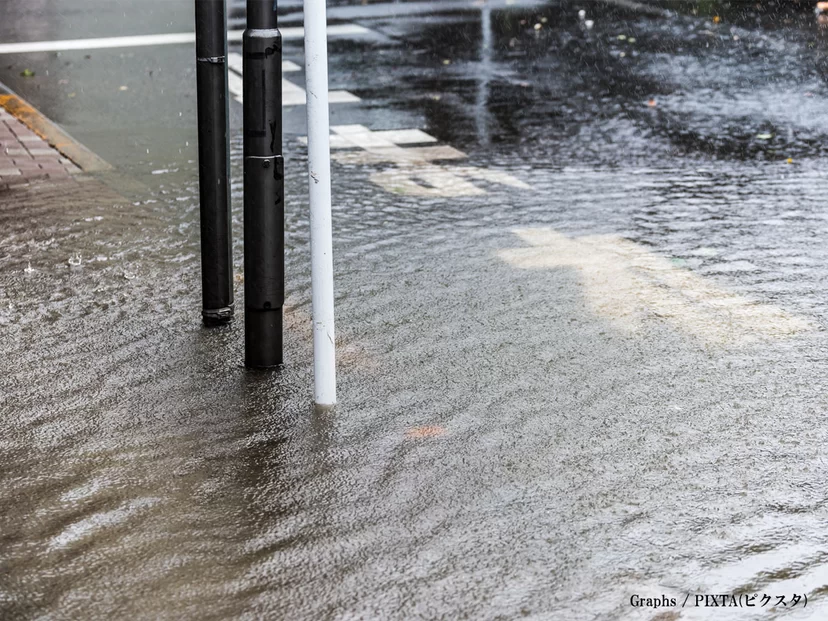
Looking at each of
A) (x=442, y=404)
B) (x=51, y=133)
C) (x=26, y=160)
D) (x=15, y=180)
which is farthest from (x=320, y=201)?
(x=51, y=133)

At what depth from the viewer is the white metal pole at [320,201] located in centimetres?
449

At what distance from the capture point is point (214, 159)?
18.1 ft

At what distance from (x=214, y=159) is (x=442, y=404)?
5.12ft

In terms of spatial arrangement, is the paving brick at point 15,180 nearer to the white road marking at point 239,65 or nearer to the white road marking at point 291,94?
the white road marking at point 291,94

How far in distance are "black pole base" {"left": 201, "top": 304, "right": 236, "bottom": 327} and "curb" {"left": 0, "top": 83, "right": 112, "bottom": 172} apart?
11.8 ft

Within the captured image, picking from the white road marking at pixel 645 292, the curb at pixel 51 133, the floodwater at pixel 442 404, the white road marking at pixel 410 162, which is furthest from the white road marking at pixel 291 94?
the white road marking at pixel 645 292

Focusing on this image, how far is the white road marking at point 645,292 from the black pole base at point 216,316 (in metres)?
1.67

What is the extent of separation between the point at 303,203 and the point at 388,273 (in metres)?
1.68

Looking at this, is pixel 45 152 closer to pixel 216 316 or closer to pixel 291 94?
pixel 291 94

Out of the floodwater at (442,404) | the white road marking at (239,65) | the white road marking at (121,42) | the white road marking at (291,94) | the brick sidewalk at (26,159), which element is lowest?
the floodwater at (442,404)

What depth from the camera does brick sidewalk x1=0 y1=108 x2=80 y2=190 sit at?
8.63m

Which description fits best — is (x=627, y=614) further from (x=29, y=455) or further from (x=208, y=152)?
(x=208, y=152)

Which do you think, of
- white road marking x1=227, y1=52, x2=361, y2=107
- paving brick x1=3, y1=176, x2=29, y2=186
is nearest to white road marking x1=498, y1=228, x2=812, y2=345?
paving brick x1=3, y1=176, x2=29, y2=186

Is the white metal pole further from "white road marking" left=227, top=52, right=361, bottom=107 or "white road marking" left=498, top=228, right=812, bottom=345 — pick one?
"white road marking" left=227, top=52, right=361, bottom=107
